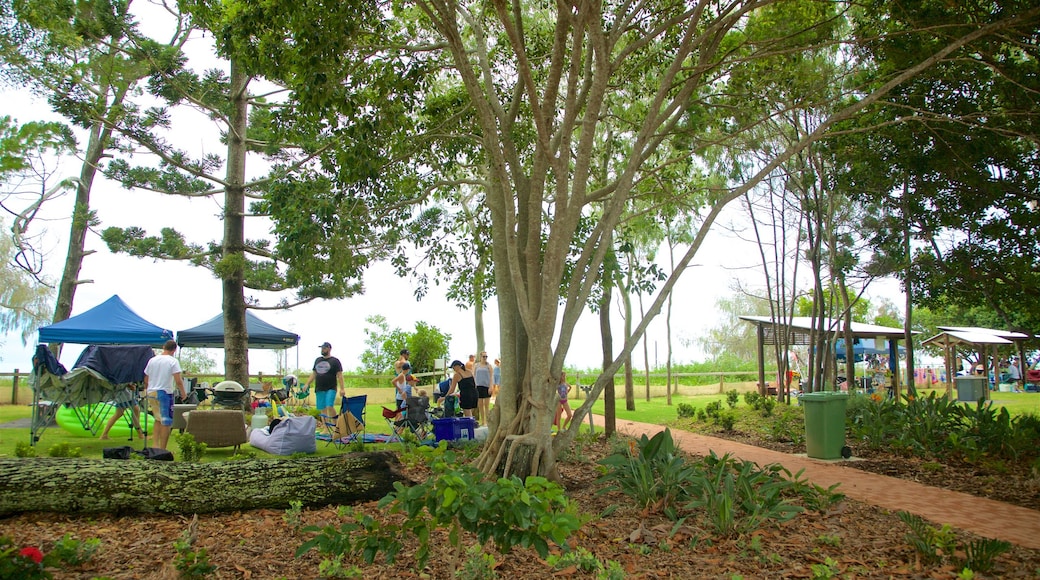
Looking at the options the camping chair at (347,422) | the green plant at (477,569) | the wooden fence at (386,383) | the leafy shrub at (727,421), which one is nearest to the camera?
the green plant at (477,569)

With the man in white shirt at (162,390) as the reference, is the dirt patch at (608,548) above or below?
below

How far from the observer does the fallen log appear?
516 cm

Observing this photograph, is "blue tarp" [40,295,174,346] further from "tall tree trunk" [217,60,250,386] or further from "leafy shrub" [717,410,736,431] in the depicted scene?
"leafy shrub" [717,410,736,431]

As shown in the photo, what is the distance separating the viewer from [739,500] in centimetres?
530

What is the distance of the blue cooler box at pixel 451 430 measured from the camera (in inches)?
360

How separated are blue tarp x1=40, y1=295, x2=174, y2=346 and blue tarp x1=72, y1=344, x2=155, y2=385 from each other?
296 centimetres

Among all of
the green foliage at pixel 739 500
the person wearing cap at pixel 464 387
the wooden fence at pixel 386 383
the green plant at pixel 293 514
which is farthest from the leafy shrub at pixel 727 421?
the green plant at pixel 293 514

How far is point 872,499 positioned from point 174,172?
1469cm

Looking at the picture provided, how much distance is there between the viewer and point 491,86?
687cm

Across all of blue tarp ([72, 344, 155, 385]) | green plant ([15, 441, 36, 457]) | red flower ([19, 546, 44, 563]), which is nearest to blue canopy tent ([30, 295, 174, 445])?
blue tarp ([72, 344, 155, 385])

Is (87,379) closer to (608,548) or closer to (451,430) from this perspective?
(451,430)

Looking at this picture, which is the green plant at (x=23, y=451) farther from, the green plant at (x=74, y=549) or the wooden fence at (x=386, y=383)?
the wooden fence at (x=386, y=383)

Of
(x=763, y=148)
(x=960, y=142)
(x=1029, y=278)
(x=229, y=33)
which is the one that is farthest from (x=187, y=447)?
(x=763, y=148)

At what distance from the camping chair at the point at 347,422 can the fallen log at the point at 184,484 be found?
3.59 m
